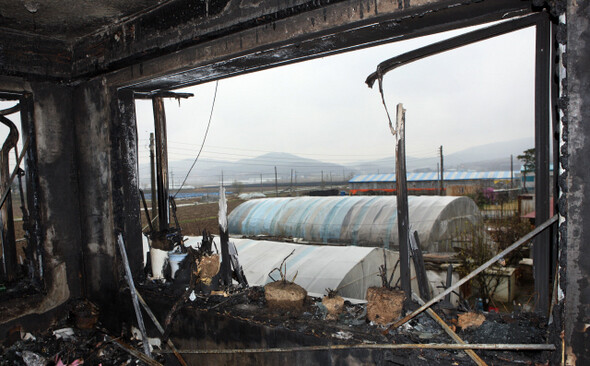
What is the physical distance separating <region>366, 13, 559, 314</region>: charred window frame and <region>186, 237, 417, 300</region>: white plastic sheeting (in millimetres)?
4881

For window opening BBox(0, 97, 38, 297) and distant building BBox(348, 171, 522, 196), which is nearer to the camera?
window opening BBox(0, 97, 38, 297)

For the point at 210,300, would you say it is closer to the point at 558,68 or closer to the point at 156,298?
the point at 156,298

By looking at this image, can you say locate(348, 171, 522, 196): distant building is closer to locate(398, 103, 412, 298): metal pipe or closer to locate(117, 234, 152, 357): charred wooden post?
locate(117, 234, 152, 357): charred wooden post

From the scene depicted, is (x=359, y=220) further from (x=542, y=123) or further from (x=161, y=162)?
(x=542, y=123)

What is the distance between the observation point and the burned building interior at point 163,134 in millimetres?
1634

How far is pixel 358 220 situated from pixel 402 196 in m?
9.77

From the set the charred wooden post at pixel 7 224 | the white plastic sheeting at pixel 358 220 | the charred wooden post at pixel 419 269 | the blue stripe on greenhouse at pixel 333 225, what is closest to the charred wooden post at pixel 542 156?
the charred wooden post at pixel 419 269

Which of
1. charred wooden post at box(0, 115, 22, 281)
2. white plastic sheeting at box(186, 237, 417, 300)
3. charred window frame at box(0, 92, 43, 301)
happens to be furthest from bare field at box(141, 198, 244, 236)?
charred window frame at box(0, 92, 43, 301)

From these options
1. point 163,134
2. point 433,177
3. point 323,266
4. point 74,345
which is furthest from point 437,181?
point 74,345

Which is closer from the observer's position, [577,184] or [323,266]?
[577,184]

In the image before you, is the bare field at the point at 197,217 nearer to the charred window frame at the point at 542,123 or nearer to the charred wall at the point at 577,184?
the charred window frame at the point at 542,123

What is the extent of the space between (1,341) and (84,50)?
2956mm

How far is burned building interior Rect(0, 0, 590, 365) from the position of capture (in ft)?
5.36

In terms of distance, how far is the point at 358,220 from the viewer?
12047 millimetres
